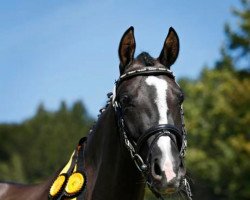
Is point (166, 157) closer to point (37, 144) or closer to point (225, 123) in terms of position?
point (225, 123)

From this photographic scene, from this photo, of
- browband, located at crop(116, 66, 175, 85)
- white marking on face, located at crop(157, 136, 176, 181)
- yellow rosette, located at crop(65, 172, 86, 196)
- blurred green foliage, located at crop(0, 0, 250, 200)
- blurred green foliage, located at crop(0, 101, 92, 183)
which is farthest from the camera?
blurred green foliage, located at crop(0, 101, 92, 183)

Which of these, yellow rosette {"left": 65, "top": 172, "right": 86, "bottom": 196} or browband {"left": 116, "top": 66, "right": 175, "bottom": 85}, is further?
yellow rosette {"left": 65, "top": 172, "right": 86, "bottom": 196}

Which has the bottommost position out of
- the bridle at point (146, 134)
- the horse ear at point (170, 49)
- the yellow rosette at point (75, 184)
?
the yellow rosette at point (75, 184)

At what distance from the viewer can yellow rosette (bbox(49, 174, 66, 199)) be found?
6.19m

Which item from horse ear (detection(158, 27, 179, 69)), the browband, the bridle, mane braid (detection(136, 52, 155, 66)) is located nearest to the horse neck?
the bridle

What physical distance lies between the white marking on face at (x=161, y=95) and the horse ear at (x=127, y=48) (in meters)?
0.37

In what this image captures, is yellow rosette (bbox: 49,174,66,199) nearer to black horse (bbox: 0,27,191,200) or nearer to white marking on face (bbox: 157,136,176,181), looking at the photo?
black horse (bbox: 0,27,191,200)

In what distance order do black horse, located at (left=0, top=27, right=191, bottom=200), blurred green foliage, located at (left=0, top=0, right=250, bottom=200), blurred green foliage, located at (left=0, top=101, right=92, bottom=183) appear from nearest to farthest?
black horse, located at (left=0, top=27, right=191, bottom=200) → blurred green foliage, located at (left=0, top=0, right=250, bottom=200) → blurred green foliage, located at (left=0, top=101, right=92, bottom=183)

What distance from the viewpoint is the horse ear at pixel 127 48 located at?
5906 millimetres

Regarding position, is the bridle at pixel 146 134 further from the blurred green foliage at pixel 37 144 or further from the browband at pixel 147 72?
the blurred green foliage at pixel 37 144

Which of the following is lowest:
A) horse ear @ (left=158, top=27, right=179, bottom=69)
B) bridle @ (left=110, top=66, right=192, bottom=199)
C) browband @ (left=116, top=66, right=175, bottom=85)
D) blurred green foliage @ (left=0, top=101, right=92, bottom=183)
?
bridle @ (left=110, top=66, right=192, bottom=199)

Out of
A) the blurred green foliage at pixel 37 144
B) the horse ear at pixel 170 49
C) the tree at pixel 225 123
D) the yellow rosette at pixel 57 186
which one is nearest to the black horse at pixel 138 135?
the horse ear at pixel 170 49

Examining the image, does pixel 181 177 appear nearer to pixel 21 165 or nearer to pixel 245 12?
pixel 245 12

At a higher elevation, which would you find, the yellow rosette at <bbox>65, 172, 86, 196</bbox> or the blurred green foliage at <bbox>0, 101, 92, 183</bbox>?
the blurred green foliage at <bbox>0, 101, 92, 183</bbox>
